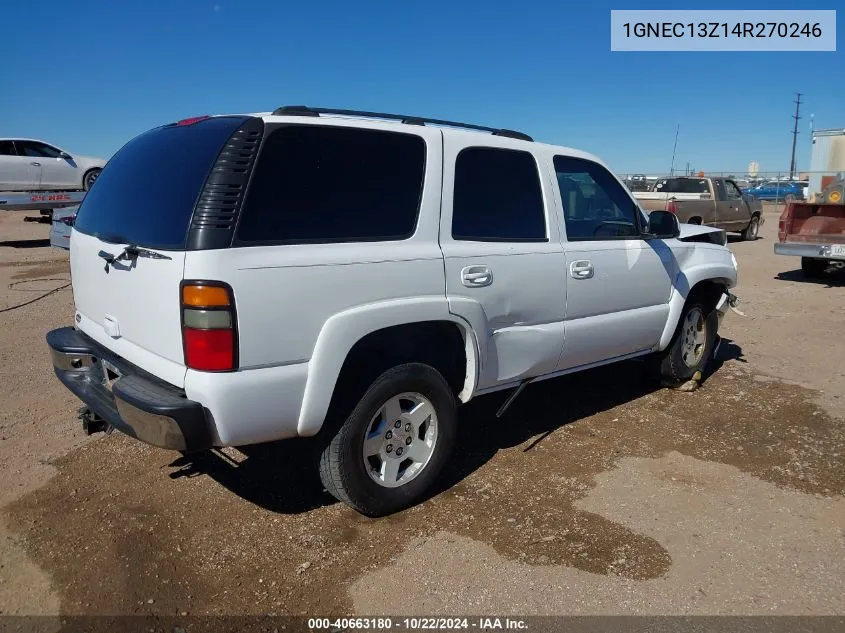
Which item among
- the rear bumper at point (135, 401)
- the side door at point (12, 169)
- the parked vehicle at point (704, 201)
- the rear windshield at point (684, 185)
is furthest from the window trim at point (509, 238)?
the side door at point (12, 169)

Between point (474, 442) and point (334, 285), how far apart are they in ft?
6.44

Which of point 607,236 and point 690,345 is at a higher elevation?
point 607,236

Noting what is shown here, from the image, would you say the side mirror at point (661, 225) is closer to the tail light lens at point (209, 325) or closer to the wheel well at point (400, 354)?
the wheel well at point (400, 354)

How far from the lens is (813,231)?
11.1 metres

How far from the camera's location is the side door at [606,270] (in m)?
4.27

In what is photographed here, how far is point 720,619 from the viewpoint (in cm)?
272

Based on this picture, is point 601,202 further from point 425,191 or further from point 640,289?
point 425,191

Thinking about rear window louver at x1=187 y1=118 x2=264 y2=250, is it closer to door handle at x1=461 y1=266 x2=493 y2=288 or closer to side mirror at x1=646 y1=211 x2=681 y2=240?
door handle at x1=461 y1=266 x2=493 y2=288

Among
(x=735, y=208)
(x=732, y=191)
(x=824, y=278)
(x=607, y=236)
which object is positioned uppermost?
(x=732, y=191)

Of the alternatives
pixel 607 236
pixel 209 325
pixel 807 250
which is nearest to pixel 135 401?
pixel 209 325

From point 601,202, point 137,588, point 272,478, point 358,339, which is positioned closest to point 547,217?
point 601,202

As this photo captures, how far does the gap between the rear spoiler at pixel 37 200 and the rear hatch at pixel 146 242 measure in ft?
45.2

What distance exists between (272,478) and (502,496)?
4.40 ft

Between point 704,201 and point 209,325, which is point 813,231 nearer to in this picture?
point 704,201
